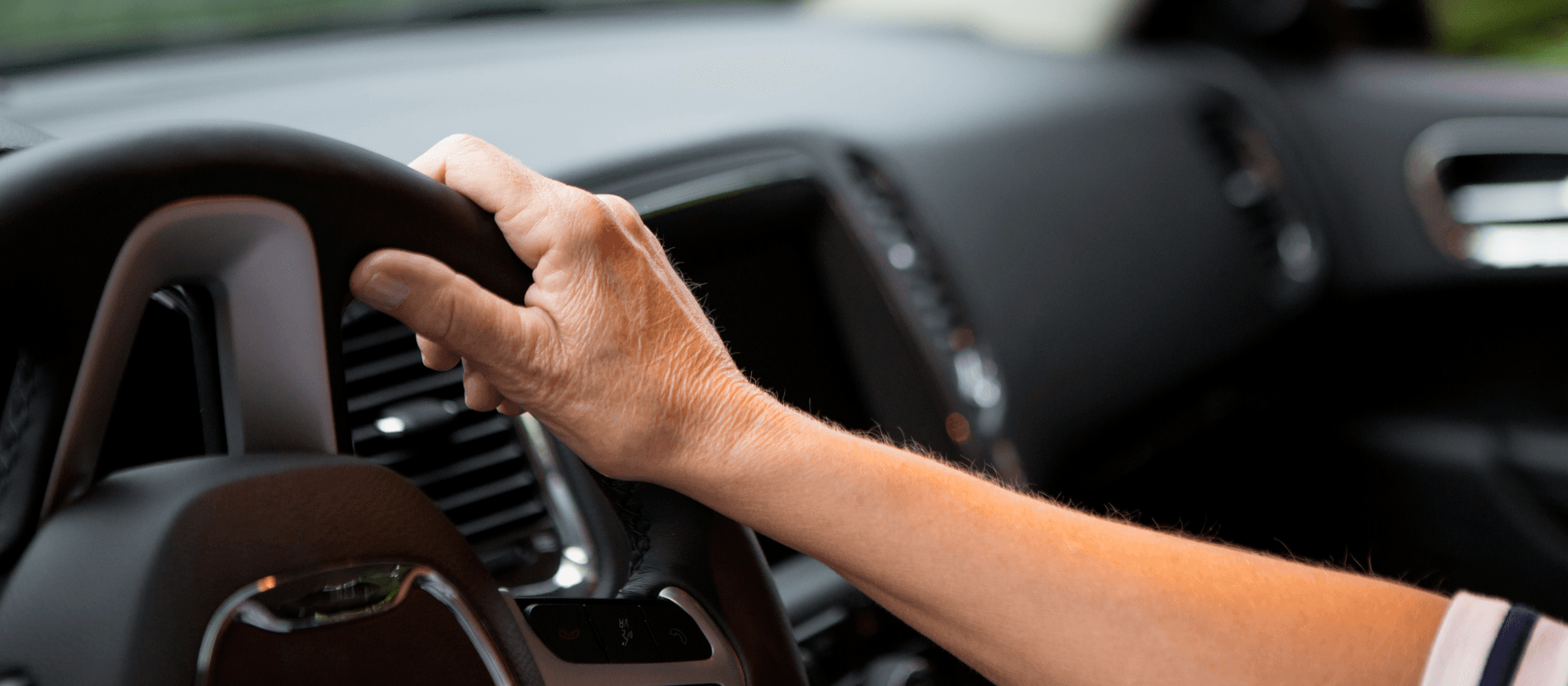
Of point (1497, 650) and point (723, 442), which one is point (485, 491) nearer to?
point (723, 442)

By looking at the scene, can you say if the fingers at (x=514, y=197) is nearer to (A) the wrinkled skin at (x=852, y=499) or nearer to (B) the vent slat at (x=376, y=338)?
(A) the wrinkled skin at (x=852, y=499)

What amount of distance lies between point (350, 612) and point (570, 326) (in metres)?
0.16

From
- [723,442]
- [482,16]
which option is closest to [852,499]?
[723,442]

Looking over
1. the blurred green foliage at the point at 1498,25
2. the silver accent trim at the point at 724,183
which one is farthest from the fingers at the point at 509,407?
the blurred green foliage at the point at 1498,25

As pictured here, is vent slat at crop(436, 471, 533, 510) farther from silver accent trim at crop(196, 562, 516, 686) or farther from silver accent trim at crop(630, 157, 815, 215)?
silver accent trim at crop(196, 562, 516, 686)

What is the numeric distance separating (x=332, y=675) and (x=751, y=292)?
734 millimetres

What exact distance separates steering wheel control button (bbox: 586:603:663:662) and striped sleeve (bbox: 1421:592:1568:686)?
48 cm

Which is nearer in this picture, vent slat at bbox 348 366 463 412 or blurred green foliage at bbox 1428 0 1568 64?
vent slat at bbox 348 366 463 412

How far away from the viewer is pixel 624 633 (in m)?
0.68

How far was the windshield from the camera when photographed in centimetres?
142

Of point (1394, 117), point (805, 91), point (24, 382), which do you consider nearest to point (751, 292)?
point (805, 91)

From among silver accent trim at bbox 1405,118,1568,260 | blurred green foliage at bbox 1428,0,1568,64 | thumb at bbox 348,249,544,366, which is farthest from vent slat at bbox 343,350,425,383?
blurred green foliage at bbox 1428,0,1568,64

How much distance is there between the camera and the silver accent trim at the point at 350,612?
0.50m

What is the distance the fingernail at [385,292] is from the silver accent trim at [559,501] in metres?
0.31
